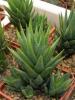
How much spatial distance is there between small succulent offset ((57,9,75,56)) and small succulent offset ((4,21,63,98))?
0.44 meters

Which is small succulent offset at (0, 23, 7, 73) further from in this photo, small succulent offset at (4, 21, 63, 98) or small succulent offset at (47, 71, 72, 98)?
small succulent offset at (47, 71, 72, 98)

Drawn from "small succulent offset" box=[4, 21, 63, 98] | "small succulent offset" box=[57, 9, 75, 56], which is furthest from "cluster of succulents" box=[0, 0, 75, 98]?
"small succulent offset" box=[57, 9, 75, 56]

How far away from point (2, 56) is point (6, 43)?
19 centimetres

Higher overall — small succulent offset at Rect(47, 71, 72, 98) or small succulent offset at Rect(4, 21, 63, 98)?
small succulent offset at Rect(4, 21, 63, 98)

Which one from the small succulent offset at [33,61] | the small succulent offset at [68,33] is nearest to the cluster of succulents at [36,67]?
the small succulent offset at [33,61]

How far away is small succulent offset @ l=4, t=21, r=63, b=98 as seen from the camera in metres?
3.00

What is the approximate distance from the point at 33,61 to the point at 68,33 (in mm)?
621

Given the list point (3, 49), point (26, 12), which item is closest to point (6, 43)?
point (3, 49)

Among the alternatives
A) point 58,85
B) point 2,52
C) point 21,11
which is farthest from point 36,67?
point 21,11

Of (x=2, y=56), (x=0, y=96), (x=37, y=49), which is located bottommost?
(x=0, y=96)

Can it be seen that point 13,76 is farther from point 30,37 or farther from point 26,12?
point 26,12

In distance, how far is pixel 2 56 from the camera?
3391mm

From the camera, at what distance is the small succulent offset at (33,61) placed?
300 centimetres

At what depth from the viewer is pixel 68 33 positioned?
349 cm
